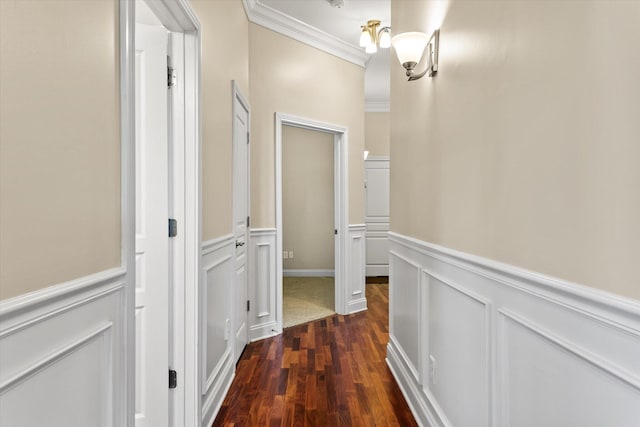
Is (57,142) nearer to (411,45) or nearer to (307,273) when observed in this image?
(411,45)

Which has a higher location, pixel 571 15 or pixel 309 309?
pixel 571 15

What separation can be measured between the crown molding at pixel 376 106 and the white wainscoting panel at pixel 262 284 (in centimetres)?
378

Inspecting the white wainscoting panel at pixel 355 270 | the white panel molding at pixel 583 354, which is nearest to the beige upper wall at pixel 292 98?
the white wainscoting panel at pixel 355 270

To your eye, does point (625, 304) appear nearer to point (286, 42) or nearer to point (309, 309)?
point (286, 42)

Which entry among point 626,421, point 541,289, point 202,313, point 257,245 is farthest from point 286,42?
point 626,421

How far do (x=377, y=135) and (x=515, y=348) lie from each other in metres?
5.82

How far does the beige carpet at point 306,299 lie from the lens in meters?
4.23

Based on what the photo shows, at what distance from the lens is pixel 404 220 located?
102 inches

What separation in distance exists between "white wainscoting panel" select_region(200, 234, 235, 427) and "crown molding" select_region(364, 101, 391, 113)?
4644 millimetres

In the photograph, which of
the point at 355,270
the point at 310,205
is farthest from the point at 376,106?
the point at 355,270

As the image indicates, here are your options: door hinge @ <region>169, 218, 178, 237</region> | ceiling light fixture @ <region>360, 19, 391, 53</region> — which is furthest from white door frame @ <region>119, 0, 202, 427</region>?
ceiling light fixture @ <region>360, 19, 391, 53</region>

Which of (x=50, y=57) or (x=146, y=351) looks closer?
(x=50, y=57)

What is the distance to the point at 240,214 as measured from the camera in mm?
3076

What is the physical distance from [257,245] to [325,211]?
317cm
